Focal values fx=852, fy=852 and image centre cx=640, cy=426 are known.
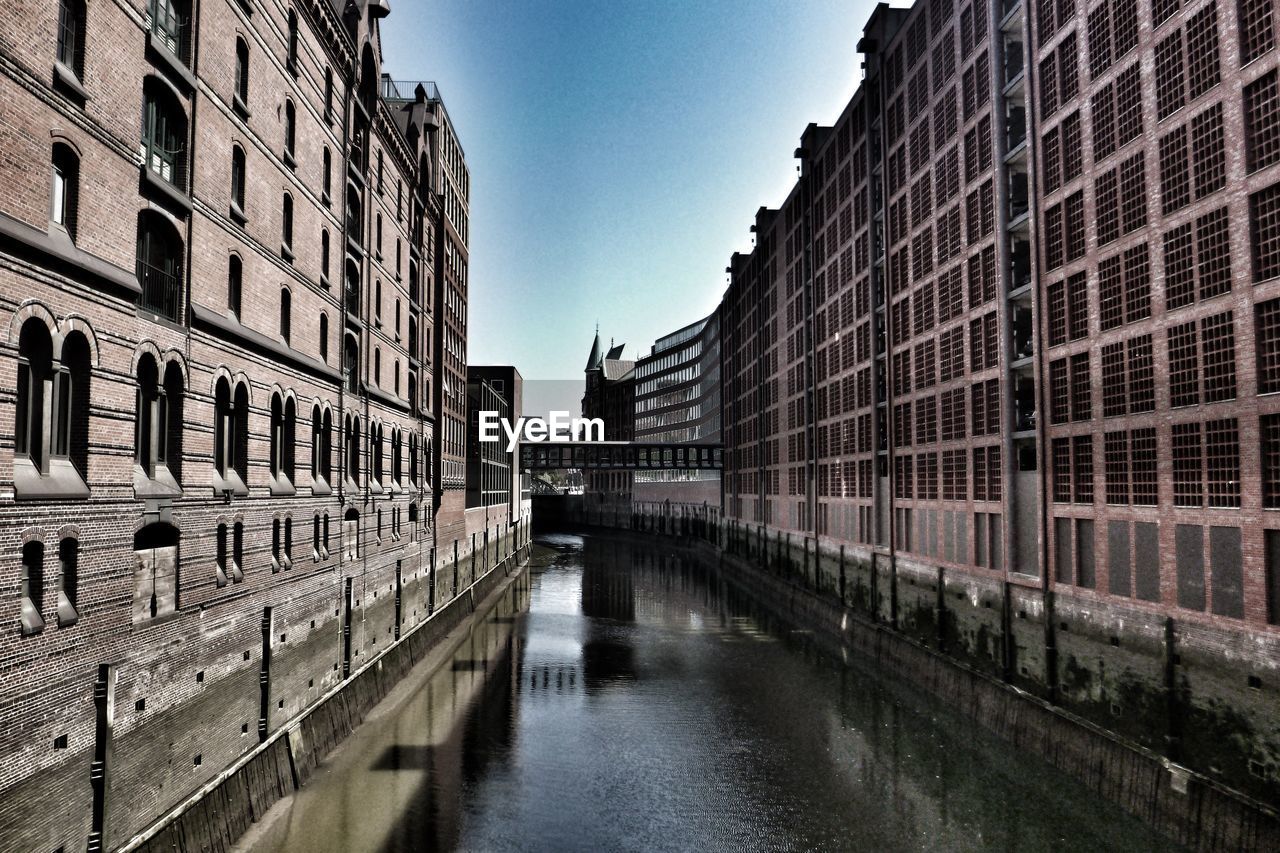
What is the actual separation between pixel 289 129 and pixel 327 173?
3576 mm

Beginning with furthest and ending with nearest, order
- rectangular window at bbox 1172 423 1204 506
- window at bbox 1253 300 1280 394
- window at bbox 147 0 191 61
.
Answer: rectangular window at bbox 1172 423 1204 506 < window at bbox 1253 300 1280 394 < window at bbox 147 0 191 61

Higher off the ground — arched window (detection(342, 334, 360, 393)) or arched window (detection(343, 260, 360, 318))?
arched window (detection(343, 260, 360, 318))

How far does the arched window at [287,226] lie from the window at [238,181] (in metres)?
2.65

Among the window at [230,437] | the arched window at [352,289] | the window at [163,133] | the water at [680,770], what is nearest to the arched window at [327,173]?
the arched window at [352,289]

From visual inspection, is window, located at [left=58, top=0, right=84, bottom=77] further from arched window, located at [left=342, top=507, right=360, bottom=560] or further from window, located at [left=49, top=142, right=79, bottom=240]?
arched window, located at [left=342, top=507, right=360, bottom=560]

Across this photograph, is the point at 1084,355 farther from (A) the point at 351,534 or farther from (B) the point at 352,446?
(A) the point at 351,534

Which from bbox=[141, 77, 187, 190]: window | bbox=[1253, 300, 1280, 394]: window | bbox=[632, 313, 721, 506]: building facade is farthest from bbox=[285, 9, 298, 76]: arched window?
bbox=[632, 313, 721, 506]: building facade

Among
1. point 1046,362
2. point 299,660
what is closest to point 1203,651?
point 1046,362

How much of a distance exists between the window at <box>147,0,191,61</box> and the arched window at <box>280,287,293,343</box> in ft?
22.5

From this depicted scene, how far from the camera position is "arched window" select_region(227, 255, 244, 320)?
19.1 meters

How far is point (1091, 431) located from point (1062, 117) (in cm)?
924

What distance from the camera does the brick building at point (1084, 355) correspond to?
17.3 m

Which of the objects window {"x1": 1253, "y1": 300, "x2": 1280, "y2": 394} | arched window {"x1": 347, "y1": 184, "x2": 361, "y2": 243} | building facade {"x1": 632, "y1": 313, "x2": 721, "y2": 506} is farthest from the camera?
building facade {"x1": 632, "y1": 313, "x2": 721, "y2": 506}

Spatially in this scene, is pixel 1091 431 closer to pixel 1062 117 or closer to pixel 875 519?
pixel 1062 117
